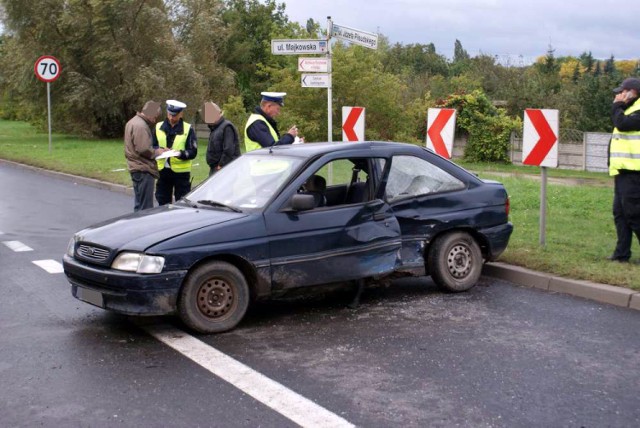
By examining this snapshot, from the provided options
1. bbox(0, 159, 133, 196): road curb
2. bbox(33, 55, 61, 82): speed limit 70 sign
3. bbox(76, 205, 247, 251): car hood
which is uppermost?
bbox(33, 55, 61, 82): speed limit 70 sign

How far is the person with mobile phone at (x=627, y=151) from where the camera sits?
8.34 meters

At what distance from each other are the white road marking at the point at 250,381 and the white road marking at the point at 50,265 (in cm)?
277

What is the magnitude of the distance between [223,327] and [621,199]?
4.56m

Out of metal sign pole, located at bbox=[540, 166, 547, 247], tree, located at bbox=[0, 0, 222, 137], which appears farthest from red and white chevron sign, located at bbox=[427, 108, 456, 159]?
tree, located at bbox=[0, 0, 222, 137]

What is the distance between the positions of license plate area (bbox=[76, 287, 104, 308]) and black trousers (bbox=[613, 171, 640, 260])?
538 centimetres

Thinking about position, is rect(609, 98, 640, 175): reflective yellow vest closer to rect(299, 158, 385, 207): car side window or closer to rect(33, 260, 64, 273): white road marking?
rect(299, 158, 385, 207): car side window

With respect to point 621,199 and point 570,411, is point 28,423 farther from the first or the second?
point 621,199

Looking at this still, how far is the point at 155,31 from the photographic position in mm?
37062

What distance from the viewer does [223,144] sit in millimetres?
10250

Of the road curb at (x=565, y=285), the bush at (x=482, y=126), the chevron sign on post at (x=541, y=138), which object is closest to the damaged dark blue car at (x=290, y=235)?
the road curb at (x=565, y=285)

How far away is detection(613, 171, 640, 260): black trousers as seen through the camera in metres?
8.40

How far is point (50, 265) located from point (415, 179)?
4366 mm

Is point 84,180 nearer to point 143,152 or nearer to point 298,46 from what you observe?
point 298,46

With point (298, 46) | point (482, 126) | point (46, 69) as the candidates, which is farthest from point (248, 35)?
point (298, 46)
